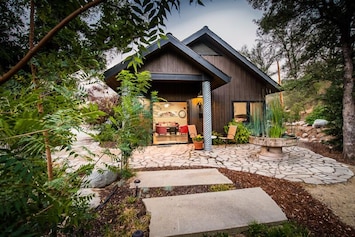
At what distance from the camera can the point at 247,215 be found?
7.49 feet

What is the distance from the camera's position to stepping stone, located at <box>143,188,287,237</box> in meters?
2.05

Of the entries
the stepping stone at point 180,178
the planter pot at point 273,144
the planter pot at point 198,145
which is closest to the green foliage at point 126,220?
the stepping stone at point 180,178

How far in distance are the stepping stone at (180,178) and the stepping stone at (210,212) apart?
1.90 ft

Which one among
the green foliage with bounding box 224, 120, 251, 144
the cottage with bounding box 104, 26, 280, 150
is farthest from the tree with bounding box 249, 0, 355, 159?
the green foliage with bounding box 224, 120, 251, 144

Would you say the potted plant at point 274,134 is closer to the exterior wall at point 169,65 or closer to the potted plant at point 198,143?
the potted plant at point 198,143

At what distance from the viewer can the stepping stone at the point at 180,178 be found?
11.3ft

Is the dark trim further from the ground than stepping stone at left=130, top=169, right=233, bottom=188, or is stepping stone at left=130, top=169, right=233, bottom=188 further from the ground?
the dark trim

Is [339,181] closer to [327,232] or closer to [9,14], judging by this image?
[327,232]

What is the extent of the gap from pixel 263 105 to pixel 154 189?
27.9 ft

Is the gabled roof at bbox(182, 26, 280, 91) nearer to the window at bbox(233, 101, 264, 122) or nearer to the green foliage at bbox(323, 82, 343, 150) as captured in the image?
the window at bbox(233, 101, 264, 122)

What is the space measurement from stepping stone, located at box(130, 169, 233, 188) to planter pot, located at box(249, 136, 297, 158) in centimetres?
193

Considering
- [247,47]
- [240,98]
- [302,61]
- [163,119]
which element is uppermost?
[247,47]

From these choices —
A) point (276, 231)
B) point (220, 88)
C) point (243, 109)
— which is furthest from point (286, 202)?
point (243, 109)

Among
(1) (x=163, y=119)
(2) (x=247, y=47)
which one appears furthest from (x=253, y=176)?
(2) (x=247, y=47)
